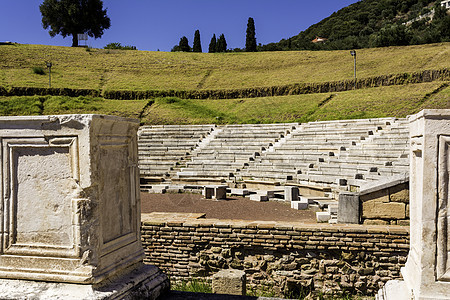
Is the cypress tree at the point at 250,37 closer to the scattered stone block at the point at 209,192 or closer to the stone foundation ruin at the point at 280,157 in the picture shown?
the stone foundation ruin at the point at 280,157

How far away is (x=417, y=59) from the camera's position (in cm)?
3525

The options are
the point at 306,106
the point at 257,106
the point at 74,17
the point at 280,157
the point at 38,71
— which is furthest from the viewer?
the point at 74,17

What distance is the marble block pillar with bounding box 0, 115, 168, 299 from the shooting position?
3281mm

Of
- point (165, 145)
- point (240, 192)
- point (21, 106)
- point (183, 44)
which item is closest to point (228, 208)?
point (240, 192)

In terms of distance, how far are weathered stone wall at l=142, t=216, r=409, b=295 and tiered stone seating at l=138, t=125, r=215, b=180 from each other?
11.2 metres

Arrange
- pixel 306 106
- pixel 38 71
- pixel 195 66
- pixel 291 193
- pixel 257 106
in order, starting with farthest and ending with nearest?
1. pixel 195 66
2. pixel 38 71
3. pixel 257 106
4. pixel 306 106
5. pixel 291 193

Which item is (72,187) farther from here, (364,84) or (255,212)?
(364,84)

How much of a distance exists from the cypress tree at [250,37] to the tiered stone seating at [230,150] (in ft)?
130

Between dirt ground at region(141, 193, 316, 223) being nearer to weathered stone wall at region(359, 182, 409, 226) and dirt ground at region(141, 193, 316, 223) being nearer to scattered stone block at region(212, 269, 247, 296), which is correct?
weathered stone wall at region(359, 182, 409, 226)

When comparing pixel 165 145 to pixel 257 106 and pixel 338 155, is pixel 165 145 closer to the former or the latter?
pixel 338 155

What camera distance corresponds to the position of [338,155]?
15586 mm

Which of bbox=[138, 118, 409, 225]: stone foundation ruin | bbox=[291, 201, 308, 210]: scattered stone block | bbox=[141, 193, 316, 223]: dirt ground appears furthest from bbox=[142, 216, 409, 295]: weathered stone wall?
bbox=[291, 201, 308, 210]: scattered stone block

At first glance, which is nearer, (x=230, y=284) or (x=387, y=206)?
(x=230, y=284)

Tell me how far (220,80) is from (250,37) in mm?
23253
